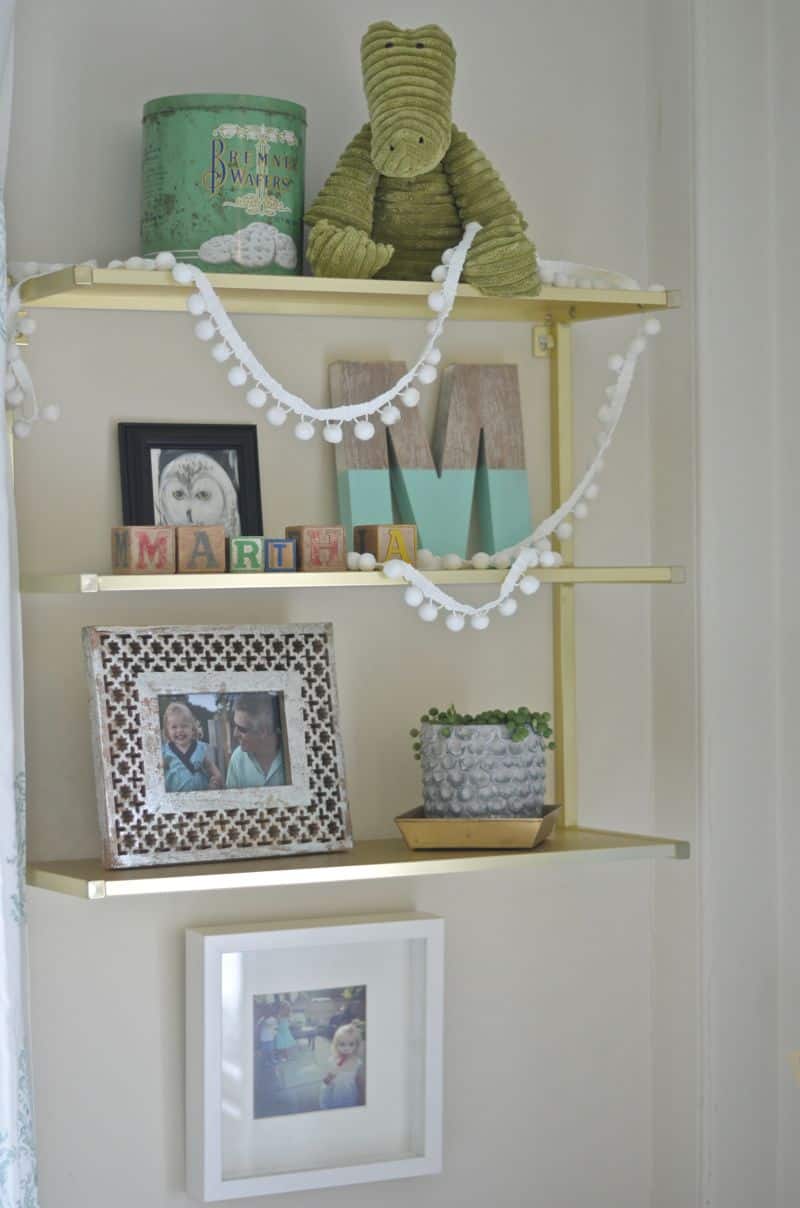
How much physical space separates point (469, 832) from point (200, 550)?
41cm

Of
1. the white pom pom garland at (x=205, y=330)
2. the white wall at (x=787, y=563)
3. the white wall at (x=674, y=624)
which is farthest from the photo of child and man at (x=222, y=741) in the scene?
the white wall at (x=787, y=563)

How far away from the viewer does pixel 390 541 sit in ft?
5.39

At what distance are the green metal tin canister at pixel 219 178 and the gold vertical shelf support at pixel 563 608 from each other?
0.41 m

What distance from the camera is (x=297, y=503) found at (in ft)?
5.77

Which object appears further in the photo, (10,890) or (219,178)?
(219,178)

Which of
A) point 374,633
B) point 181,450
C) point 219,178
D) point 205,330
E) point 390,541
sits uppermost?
point 219,178

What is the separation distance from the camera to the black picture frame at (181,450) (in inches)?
65.3

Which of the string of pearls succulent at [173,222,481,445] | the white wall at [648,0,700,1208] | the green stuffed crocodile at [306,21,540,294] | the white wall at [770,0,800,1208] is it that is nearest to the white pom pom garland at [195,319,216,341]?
the string of pearls succulent at [173,222,481,445]

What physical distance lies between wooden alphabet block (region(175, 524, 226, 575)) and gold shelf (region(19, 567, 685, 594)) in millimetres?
26

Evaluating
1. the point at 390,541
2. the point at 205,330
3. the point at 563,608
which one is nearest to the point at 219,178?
the point at 205,330

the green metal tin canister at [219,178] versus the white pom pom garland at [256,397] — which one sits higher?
the green metal tin canister at [219,178]

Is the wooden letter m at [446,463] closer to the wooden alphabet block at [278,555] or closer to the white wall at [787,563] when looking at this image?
the wooden alphabet block at [278,555]

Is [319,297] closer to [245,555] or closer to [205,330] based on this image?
[205,330]

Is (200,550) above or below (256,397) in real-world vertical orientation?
below
